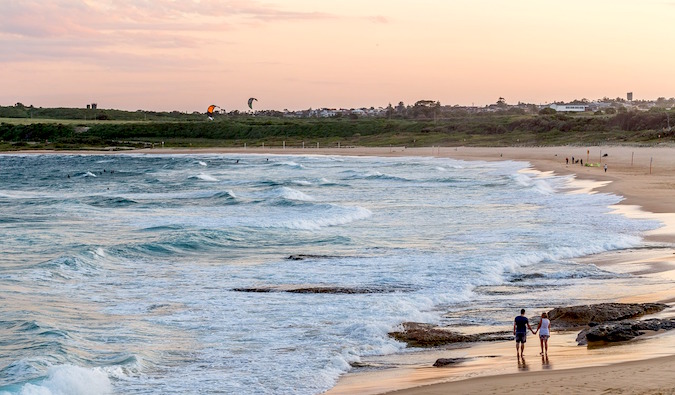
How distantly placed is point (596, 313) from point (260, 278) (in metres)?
7.76

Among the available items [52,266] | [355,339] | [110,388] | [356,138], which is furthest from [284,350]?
[356,138]

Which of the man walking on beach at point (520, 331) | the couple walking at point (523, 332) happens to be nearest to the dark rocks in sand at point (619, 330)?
the couple walking at point (523, 332)

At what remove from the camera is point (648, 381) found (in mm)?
9922

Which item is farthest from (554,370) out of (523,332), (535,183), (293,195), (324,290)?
(535,183)

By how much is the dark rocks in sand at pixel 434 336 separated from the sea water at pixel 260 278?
1.02 feet

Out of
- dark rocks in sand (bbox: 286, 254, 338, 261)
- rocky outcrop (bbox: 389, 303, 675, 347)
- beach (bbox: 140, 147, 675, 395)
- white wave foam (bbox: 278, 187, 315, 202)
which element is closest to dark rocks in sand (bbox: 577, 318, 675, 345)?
rocky outcrop (bbox: 389, 303, 675, 347)

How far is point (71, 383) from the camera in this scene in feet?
38.3

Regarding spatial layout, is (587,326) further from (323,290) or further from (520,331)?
(323,290)

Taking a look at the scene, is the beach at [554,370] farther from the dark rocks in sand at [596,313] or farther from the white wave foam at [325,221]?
the white wave foam at [325,221]

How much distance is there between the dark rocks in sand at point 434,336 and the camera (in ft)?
45.0

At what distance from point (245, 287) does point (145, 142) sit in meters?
113

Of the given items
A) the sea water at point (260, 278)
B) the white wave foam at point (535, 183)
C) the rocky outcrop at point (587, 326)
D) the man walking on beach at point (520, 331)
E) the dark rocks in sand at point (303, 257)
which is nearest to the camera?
the man walking on beach at point (520, 331)

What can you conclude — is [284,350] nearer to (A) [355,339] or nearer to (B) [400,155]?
(A) [355,339]

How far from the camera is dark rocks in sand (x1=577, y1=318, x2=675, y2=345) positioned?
12.9 meters
